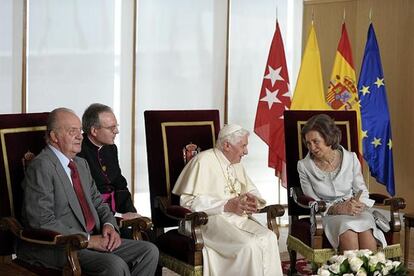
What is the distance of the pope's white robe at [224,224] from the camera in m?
4.28

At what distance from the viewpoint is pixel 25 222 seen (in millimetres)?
3848

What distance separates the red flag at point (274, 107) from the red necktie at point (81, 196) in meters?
3.38

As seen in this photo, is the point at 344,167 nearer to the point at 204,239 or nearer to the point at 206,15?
the point at 204,239

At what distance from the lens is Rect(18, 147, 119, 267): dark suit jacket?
3.71 metres

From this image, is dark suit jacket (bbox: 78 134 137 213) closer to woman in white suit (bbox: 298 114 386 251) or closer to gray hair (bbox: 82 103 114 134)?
gray hair (bbox: 82 103 114 134)

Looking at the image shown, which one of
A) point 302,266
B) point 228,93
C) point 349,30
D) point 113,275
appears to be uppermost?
point 349,30

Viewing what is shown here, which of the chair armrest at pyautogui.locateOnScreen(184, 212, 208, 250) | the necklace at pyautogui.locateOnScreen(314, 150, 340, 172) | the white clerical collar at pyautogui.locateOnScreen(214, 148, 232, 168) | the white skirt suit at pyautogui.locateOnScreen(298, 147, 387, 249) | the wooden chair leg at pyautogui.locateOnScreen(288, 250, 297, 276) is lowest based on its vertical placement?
the wooden chair leg at pyautogui.locateOnScreen(288, 250, 297, 276)

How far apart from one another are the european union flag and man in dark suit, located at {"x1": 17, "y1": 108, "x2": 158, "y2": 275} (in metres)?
3.74

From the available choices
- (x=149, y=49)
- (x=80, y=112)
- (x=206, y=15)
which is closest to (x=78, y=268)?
(x=80, y=112)

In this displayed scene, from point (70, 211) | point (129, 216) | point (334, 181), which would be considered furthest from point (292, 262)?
point (70, 211)

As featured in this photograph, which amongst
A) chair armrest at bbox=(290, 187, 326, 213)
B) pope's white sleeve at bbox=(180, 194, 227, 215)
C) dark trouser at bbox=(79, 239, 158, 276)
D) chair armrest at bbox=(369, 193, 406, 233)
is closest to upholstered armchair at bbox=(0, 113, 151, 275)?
dark trouser at bbox=(79, 239, 158, 276)

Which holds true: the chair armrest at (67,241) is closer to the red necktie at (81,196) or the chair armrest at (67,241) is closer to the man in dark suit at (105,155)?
the red necktie at (81,196)

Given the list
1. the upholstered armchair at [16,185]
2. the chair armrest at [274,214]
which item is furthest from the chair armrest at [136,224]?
the chair armrest at [274,214]

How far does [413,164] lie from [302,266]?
7.80 ft
